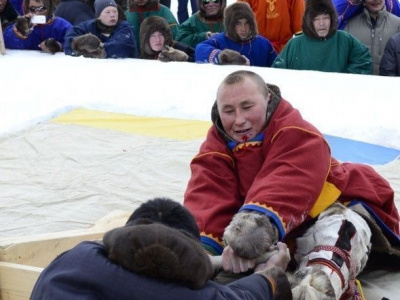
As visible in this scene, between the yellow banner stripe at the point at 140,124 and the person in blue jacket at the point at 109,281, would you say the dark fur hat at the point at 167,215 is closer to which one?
the person in blue jacket at the point at 109,281

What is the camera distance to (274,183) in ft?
5.73

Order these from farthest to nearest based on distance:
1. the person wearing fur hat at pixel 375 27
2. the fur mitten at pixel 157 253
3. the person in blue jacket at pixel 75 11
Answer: the person in blue jacket at pixel 75 11 < the person wearing fur hat at pixel 375 27 < the fur mitten at pixel 157 253

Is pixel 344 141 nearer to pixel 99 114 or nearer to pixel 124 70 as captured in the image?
pixel 99 114

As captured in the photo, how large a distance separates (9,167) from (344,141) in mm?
1512

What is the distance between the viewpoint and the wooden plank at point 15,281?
1.69 metres

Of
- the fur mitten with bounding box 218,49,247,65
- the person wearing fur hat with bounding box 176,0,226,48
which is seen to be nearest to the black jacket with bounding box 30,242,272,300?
the fur mitten with bounding box 218,49,247,65

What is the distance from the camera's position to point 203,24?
4.92m

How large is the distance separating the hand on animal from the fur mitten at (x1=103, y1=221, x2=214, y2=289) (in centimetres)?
402

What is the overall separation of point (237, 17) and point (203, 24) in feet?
2.09

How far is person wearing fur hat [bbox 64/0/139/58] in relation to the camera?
4.73m

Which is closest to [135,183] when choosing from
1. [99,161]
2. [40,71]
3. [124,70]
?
[99,161]

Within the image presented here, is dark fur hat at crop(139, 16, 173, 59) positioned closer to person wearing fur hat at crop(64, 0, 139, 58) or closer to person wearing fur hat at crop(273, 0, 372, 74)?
person wearing fur hat at crop(64, 0, 139, 58)

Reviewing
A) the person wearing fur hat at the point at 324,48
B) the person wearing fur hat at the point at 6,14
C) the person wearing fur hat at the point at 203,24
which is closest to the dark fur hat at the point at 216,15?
the person wearing fur hat at the point at 203,24

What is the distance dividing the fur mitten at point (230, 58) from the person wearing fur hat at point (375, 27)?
0.70 metres
